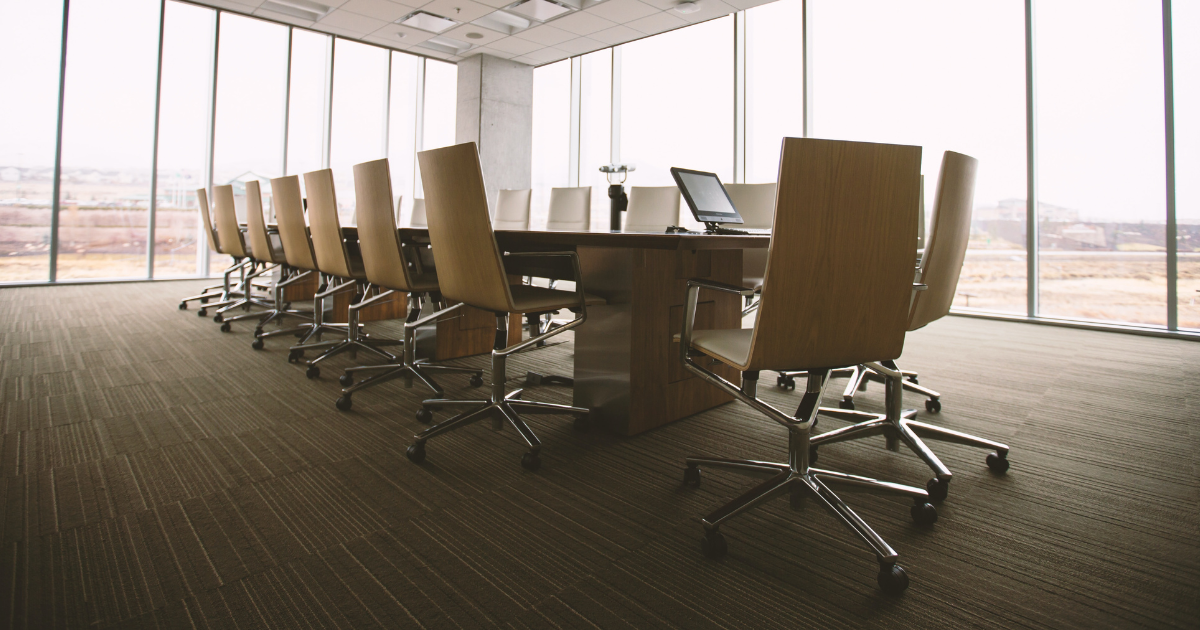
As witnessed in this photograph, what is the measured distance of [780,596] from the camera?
1393mm

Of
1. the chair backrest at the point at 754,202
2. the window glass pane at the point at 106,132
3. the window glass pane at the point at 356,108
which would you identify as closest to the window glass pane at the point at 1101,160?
the chair backrest at the point at 754,202

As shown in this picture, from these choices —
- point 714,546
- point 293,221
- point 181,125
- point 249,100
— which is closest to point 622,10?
point 293,221

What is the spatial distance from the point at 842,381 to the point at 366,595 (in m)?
2.84

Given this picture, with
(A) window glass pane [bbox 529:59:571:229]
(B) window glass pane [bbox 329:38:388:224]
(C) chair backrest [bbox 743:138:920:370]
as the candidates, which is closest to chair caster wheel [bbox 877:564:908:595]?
(C) chair backrest [bbox 743:138:920:370]

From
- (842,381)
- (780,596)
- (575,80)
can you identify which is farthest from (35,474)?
(575,80)

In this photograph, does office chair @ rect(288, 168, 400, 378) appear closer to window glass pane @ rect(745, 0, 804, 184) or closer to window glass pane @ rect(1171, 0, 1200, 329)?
window glass pane @ rect(745, 0, 804, 184)

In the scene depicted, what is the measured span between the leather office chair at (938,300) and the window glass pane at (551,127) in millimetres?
7335

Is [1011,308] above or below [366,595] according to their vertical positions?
above

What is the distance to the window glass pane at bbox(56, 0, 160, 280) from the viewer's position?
700 cm

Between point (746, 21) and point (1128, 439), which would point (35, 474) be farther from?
point (746, 21)

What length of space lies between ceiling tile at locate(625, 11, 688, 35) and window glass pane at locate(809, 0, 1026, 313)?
5.03 ft

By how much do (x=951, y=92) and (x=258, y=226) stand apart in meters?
6.22

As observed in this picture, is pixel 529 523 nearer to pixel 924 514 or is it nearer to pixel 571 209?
pixel 924 514

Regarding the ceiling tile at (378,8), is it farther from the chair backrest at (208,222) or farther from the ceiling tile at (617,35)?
the chair backrest at (208,222)
